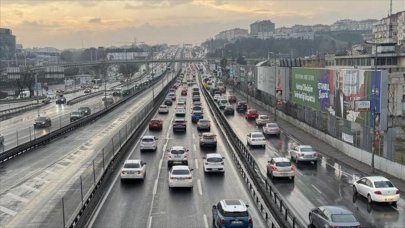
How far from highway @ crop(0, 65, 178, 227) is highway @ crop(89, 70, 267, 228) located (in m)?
2.19

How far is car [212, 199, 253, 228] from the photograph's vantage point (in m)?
21.3

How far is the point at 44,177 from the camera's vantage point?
36.2 m

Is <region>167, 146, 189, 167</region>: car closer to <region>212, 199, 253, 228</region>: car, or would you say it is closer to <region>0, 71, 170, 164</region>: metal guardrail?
<region>0, 71, 170, 164</region>: metal guardrail

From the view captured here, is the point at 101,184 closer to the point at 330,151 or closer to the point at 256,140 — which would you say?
the point at 256,140

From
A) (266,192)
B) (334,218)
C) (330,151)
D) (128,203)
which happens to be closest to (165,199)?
(128,203)

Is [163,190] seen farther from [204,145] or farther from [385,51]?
[385,51]

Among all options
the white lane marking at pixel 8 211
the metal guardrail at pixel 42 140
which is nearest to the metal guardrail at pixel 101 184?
the white lane marking at pixel 8 211

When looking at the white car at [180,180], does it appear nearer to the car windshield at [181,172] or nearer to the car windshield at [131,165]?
the car windshield at [181,172]

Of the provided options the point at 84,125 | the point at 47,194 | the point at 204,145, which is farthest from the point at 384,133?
the point at 84,125

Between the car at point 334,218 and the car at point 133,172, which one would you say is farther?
the car at point 133,172

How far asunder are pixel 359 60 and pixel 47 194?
125 meters

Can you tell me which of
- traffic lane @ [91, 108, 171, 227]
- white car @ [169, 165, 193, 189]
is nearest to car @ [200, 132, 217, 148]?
traffic lane @ [91, 108, 171, 227]

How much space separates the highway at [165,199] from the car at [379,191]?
5845 mm

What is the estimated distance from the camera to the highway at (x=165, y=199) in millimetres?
24078
